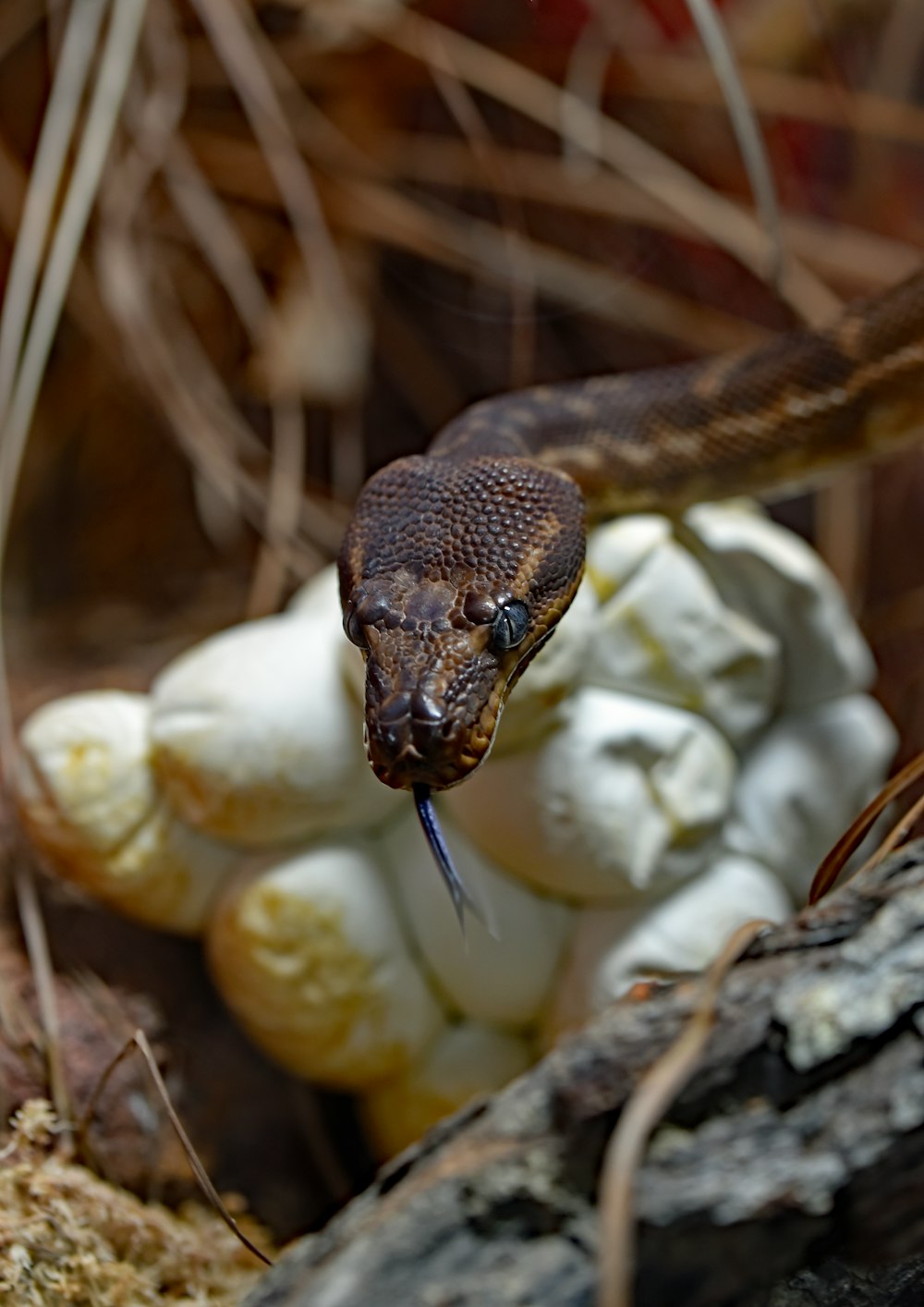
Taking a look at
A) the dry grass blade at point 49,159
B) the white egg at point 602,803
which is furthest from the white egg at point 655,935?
the dry grass blade at point 49,159

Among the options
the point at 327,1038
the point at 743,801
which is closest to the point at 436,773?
the point at 327,1038

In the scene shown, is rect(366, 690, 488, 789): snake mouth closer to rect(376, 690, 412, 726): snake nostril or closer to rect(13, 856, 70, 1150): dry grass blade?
rect(376, 690, 412, 726): snake nostril

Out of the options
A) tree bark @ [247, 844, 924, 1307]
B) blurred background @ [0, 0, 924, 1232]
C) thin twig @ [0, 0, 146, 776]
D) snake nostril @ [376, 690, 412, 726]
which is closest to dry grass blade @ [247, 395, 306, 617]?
blurred background @ [0, 0, 924, 1232]

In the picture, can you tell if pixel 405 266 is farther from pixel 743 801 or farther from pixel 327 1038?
pixel 327 1038

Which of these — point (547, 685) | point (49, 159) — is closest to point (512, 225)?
point (49, 159)

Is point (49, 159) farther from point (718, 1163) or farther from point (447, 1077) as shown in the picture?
point (718, 1163)
